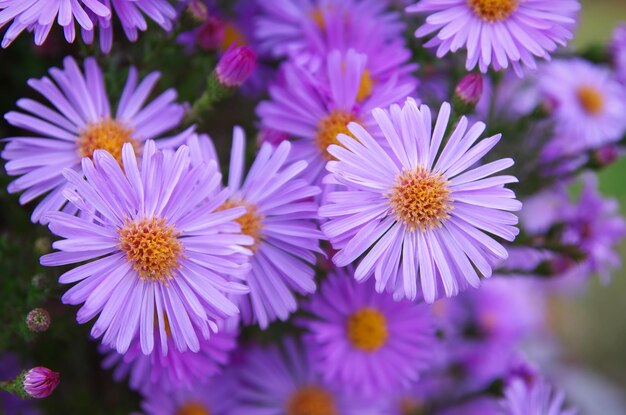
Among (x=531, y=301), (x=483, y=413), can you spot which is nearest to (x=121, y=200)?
(x=483, y=413)

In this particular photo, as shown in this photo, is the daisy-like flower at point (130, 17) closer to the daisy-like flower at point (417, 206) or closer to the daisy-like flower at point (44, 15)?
the daisy-like flower at point (44, 15)

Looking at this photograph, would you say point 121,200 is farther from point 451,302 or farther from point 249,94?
point 451,302

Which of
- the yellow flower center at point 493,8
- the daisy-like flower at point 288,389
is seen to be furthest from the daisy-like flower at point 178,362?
the yellow flower center at point 493,8

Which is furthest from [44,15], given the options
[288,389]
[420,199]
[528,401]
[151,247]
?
[528,401]

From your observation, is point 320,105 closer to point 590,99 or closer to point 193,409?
point 193,409

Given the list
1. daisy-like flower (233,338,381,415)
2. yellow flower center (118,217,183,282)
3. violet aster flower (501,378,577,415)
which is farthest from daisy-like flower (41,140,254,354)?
violet aster flower (501,378,577,415)

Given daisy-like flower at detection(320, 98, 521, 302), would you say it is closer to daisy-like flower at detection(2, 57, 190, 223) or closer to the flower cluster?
the flower cluster

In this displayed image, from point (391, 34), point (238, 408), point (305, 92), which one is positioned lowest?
point (238, 408)
